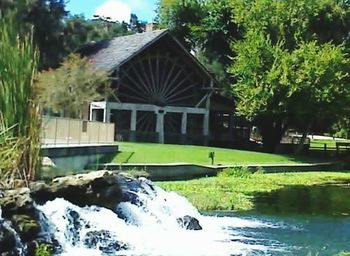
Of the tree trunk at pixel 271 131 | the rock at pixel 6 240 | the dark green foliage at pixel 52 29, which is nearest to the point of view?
the rock at pixel 6 240

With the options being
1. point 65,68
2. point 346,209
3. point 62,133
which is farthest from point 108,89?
point 346,209

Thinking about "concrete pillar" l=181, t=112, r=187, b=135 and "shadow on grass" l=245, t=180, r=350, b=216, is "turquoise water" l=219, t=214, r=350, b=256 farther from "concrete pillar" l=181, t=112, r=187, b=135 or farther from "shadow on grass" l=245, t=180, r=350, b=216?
"concrete pillar" l=181, t=112, r=187, b=135

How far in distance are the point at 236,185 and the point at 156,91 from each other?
1950 cm

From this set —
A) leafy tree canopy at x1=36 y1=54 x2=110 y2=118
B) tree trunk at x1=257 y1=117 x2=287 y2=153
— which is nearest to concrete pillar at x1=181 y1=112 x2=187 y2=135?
tree trunk at x1=257 y1=117 x2=287 y2=153

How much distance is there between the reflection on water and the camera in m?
18.7

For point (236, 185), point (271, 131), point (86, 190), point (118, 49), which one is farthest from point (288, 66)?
point (86, 190)

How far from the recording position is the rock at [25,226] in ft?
36.3

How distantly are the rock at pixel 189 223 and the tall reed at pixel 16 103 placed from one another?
453cm

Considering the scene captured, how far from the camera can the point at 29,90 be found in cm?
1130

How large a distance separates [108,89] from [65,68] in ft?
9.21

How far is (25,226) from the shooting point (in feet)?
36.7

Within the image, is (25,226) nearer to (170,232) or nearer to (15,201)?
(15,201)

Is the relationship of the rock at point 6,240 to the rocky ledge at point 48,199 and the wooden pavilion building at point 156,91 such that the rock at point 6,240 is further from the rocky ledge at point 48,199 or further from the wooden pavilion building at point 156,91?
the wooden pavilion building at point 156,91

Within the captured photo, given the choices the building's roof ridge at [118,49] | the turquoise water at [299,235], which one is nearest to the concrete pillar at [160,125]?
the building's roof ridge at [118,49]
